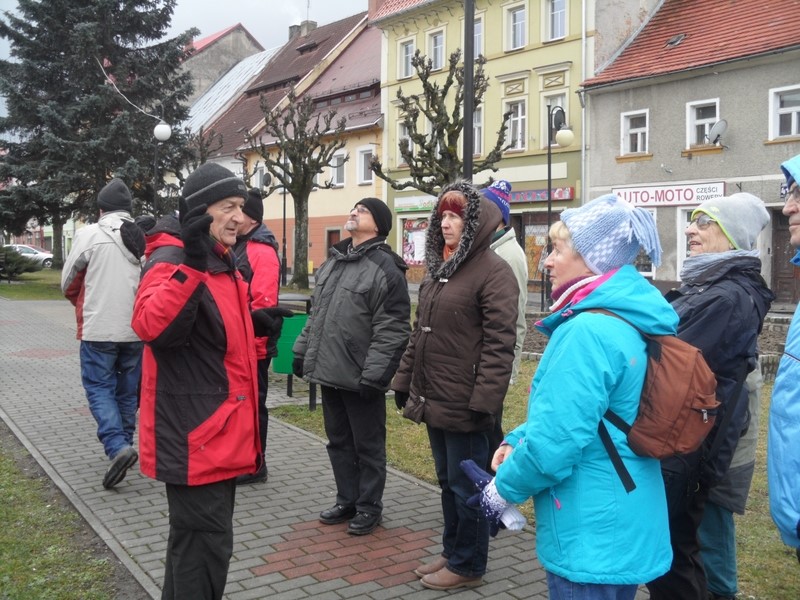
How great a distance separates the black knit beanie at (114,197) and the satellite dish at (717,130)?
66.8 ft

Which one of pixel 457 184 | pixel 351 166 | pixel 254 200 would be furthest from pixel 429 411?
pixel 351 166

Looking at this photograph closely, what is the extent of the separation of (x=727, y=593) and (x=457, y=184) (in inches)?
95.8

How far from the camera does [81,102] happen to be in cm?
2670

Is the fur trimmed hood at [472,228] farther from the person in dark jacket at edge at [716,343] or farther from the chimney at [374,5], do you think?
the chimney at [374,5]

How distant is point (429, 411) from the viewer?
410 centimetres

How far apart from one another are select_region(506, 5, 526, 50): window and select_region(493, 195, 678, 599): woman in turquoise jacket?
2811 cm

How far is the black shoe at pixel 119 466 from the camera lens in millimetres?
5582

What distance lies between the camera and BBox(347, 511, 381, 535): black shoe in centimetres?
493

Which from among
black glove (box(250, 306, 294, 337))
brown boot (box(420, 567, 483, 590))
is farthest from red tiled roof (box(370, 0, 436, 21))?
brown boot (box(420, 567, 483, 590))

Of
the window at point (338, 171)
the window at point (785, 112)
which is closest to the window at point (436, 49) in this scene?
the window at point (338, 171)

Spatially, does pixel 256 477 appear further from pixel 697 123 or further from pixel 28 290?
pixel 28 290

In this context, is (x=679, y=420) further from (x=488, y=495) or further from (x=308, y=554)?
(x=308, y=554)

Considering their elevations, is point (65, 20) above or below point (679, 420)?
above

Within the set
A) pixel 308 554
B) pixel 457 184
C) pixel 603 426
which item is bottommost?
pixel 308 554
